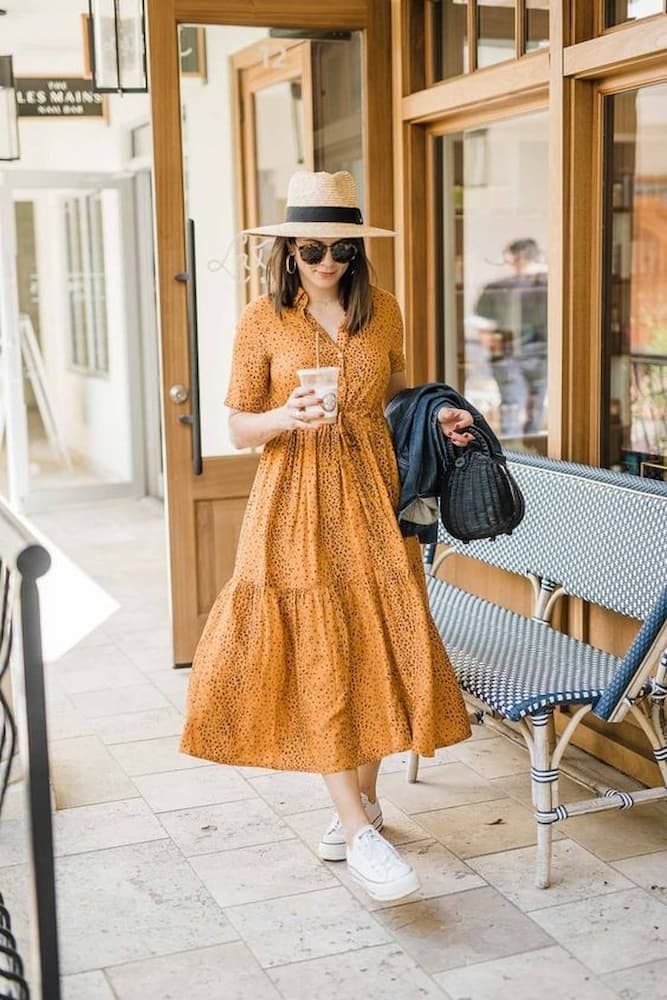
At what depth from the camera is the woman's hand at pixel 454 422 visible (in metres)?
3.00

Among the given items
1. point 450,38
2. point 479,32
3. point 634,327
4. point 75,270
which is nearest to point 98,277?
point 75,270

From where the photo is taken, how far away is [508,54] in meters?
4.11

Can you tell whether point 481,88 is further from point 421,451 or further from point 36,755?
point 36,755

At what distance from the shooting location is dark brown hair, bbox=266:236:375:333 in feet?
9.89

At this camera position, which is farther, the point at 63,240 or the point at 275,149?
A: the point at 63,240

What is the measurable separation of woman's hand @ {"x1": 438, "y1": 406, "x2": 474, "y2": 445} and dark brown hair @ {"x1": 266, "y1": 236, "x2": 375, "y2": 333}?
0.91 ft

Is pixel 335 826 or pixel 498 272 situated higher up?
pixel 498 272

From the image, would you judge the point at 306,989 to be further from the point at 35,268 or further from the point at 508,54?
the point at 35,268

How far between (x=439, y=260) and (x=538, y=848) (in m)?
2.46

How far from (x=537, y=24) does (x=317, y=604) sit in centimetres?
203

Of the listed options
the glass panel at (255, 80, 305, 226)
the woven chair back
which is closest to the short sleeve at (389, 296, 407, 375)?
the woven chair back

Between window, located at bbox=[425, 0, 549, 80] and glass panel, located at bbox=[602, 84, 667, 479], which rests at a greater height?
window, located at bbox=[425, 0, 549, 80]

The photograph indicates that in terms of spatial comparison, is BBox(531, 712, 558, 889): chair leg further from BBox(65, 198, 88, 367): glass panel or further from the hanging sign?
BBox(65, 198, 88, 367): glass panel

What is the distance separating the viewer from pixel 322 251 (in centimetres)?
295
